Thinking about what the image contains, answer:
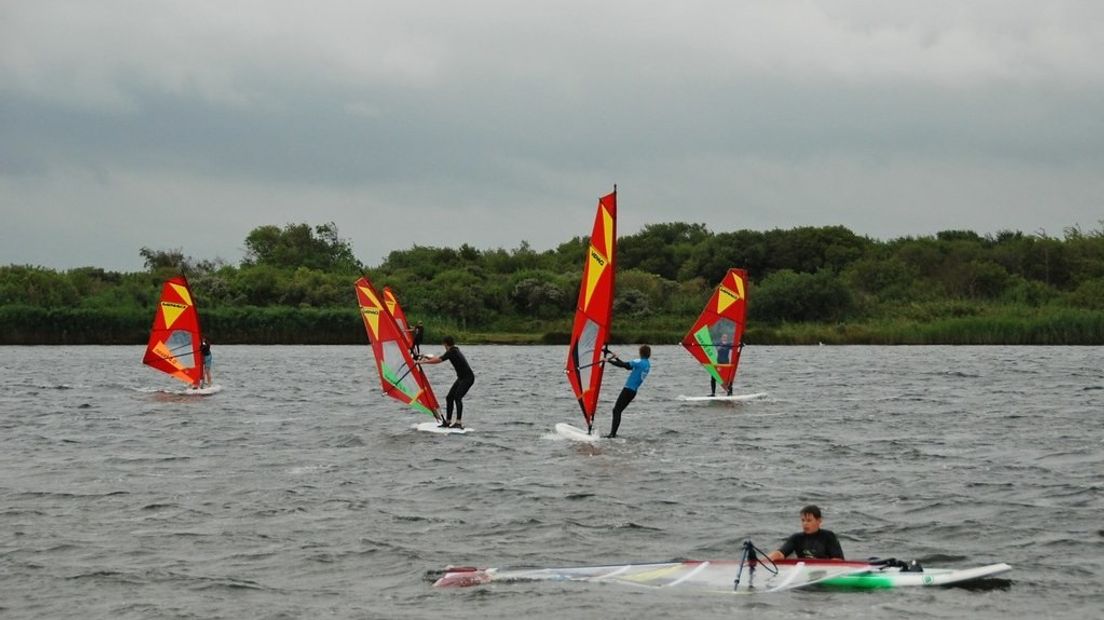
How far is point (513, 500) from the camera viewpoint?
16.5 metres

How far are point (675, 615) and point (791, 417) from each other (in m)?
16.3

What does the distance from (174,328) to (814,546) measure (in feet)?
75.2

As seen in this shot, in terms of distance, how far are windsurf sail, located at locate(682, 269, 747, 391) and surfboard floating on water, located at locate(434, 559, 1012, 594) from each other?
1896 centimetres

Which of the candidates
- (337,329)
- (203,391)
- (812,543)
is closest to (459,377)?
(812,543)

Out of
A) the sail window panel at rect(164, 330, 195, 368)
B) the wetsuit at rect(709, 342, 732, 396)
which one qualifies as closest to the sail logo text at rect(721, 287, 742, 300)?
the wetsuit at rect(709, 342, 732, 396)

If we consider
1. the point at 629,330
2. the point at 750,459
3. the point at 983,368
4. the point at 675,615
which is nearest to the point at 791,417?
the point at 750,459

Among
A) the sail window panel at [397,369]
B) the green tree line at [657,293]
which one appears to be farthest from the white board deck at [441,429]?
the green tree line at [657,293]

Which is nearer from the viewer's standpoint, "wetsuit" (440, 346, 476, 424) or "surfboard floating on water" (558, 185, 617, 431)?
"surfboard floating on water" (558, 185, 617, 431)

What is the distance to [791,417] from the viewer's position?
27062 millimetres

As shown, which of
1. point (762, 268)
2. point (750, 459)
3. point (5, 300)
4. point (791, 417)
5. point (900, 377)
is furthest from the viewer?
point (762, 268)

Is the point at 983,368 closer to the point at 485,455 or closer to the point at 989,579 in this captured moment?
the point at 485,455

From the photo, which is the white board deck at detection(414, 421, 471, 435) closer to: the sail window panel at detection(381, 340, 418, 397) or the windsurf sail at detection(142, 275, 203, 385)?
the sail window panel at detection(381, 340, 418, 397)

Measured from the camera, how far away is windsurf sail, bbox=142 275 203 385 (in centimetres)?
3253

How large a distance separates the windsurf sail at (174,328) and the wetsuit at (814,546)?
22.3 metres
